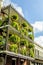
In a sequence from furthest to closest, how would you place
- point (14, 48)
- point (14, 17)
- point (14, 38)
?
point (14, 17) → point (14, 38) → point (14, 48)

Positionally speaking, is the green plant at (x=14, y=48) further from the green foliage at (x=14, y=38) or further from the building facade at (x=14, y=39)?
the green foliage at (x=14, y=38)

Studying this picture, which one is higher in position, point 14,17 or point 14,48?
point 14,17

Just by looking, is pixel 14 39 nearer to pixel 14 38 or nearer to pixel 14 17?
pixel 14 38

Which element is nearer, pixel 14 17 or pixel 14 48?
pixel 14 48

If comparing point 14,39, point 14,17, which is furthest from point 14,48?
point 14,17

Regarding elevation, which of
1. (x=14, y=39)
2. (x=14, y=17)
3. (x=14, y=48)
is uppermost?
(x=14, y=17)

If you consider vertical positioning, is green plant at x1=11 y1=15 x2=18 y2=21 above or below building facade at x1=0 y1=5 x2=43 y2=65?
above

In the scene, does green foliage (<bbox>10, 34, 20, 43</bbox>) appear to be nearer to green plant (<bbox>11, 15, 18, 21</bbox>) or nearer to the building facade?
the building facade

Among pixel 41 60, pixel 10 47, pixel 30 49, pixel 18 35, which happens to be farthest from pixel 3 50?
pixel 41 60

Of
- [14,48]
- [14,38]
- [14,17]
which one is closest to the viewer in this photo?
[14,48]

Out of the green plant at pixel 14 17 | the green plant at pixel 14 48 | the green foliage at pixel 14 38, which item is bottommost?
the green plant at pixel 14 48

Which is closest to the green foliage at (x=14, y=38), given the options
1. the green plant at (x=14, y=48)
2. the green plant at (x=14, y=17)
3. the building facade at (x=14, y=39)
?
the building facade at (x=14, y=39)

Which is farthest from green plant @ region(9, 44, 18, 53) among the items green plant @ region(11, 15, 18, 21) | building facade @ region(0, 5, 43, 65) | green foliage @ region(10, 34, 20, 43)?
green plant @ region(11, 15, 18, 21)

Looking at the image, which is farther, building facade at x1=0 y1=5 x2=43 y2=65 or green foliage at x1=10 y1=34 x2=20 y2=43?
green foliage at x1=10 y1=34 x2=20 y2=43
